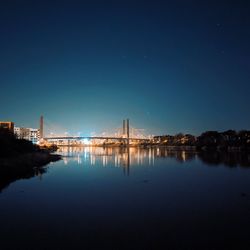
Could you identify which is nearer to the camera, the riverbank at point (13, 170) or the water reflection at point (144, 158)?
the riverbank at point (13, 170)

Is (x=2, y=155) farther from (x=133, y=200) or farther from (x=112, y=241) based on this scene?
(x=112, y=241)

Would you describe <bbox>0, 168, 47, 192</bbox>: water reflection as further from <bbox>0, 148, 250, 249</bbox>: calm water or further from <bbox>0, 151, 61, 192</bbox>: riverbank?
<bbox>0, 148, 250, 249</bbox>: calm water

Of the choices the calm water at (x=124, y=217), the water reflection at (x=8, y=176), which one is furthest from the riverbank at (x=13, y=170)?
the calm water at (x=124, y=217)

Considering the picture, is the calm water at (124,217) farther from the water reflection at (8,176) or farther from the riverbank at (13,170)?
the riverbank at (13,170)

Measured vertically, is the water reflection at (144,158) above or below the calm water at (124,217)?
above

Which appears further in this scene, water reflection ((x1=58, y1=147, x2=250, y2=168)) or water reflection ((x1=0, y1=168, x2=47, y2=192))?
water reflection ((x1=58, y1=147, x2=250, y2=168))

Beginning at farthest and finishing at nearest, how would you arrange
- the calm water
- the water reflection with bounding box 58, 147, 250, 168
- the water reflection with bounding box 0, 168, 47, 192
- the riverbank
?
the water reflection with bounding box 58, 147, 250, 168
the riverbank
the water reflection with bounding box 0, 168, 47, 192
the calm water

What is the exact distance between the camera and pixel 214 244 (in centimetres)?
806

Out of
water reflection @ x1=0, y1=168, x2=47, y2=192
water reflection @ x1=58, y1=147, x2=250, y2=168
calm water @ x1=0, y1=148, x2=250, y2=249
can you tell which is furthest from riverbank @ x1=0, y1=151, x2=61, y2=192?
water reflection @ x1=58, y1=147, x2=250, y2=168

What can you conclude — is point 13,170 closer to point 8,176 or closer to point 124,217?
point 8,176

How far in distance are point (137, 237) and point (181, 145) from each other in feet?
342

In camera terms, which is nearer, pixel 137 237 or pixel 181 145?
pixel 137 237

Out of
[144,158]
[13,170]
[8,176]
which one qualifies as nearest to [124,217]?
[8,176]

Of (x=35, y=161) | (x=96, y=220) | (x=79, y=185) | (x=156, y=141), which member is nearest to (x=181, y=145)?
(x=156, y=141)
